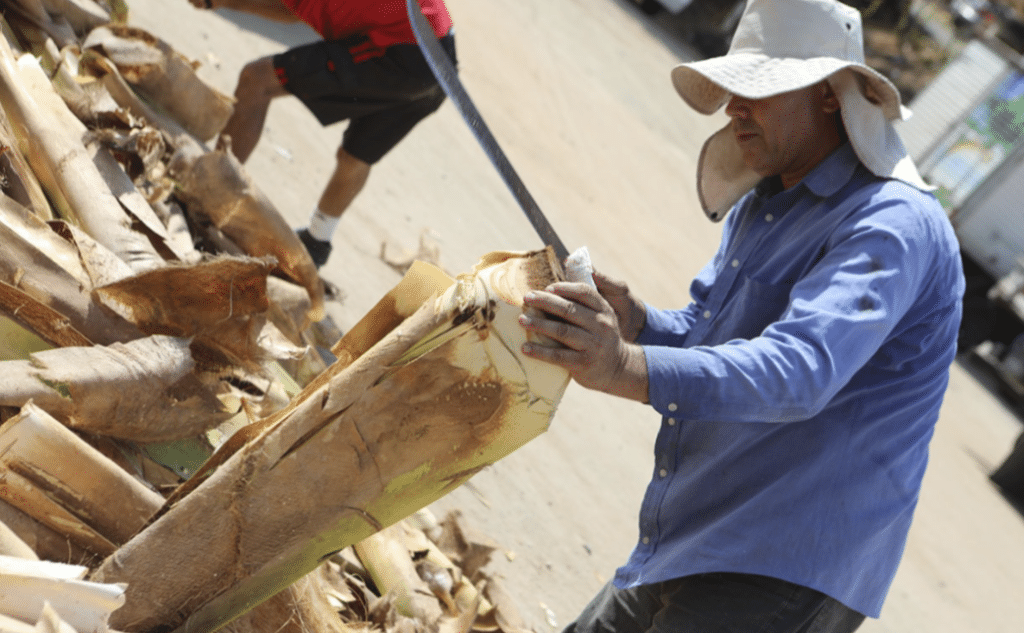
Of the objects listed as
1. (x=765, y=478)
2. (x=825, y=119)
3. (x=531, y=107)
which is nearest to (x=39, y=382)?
(x=765, y=478)

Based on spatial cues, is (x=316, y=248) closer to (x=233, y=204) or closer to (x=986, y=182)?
(x=233, y=204)

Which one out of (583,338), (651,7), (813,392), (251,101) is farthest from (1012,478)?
(651,7)

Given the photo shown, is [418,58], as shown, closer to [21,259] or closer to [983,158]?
[21,259]

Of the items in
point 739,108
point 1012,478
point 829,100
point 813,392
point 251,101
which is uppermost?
point 829,100

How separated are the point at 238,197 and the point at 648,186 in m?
5.96

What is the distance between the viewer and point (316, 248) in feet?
14.4

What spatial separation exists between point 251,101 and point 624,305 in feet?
8.46

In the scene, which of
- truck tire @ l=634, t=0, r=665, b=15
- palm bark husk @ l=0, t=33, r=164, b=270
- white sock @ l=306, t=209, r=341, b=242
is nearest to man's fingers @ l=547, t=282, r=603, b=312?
palm bark husk @ l=0, t=33, r=164, b=270

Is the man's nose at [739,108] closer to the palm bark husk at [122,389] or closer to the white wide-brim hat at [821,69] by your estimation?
the white wide-brim hat at [821,69]

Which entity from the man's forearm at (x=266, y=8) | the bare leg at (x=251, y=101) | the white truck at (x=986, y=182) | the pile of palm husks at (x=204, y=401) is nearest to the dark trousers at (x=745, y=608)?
the pile of palm husks at (x=204, y=401)

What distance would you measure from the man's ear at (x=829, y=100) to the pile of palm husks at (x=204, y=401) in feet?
2.57

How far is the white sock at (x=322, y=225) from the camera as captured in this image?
4348 millimetres

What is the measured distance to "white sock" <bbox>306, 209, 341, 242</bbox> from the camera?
435cm

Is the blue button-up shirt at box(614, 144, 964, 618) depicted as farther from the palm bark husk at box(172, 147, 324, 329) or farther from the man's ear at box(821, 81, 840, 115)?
the palm bark husk at box(172, 147, 324, 329)
